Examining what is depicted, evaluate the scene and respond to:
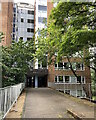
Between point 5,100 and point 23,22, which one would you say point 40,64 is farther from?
point 5,100

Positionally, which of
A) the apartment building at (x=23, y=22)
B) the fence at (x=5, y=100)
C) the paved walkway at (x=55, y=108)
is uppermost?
the apartment building at (x=23, y=22)

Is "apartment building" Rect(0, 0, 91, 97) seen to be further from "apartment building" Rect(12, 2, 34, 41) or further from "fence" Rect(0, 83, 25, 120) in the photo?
"fence" Rect(0, 83, 25, 120)

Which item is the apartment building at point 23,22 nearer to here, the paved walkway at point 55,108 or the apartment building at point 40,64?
the apartment building at point 40,64

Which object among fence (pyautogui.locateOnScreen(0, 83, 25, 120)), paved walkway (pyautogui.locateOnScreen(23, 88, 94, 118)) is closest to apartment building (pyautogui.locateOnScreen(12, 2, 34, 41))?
paved walkway (pyautogui.locateOnScreen(23, 88, 94, 118))

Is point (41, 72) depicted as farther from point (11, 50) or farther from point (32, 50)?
point (11, 50)

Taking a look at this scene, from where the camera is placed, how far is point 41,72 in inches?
1204

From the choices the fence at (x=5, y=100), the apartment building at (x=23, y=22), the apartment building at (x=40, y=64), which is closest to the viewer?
the fence at (x=5, y=100)

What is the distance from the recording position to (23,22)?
39.3 meters

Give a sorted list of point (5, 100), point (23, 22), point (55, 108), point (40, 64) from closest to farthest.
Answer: point (5, 100), point (55, 108), point (40, 64), point (23, 22)

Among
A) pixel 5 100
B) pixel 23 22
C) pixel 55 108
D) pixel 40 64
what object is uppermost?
pixel 23 22

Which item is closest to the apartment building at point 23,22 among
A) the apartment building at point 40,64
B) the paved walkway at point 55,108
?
the apartment building at point 40,64

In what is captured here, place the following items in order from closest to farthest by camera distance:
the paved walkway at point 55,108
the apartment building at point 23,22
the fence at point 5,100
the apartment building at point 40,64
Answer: the fence at point 5,100, the paved walkway at point 55,108, the apartment building at point 40,64, the apartment building at point 23,22

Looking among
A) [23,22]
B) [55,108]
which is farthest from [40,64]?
[55,108]

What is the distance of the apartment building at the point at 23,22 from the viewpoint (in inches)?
1505
